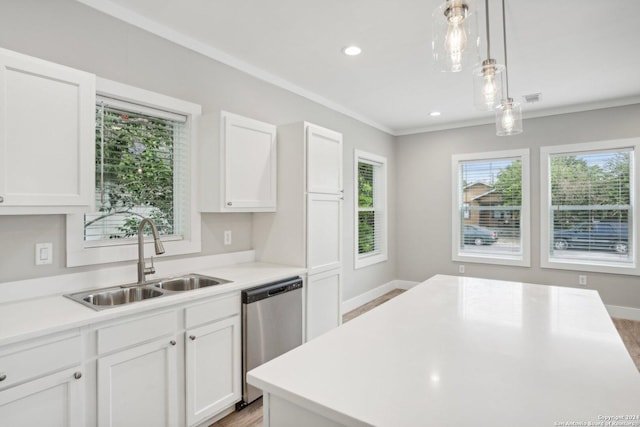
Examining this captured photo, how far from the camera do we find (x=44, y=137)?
1.71 m

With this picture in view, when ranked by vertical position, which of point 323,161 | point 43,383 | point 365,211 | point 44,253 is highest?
point 323,161

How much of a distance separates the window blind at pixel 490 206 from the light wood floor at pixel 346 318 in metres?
1.38

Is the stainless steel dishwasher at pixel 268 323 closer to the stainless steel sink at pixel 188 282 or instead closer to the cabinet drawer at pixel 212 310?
the cabinet drawer at pixel 212 310

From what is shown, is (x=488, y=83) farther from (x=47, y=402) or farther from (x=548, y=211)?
(x=548, y=211)

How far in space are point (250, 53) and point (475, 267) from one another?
13.9 ft

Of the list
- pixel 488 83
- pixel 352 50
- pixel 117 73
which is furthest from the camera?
pixel 352 50

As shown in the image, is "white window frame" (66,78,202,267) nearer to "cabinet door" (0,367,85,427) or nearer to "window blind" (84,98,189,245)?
"window blind" (84,98,189,245)

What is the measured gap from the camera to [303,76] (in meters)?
3.53

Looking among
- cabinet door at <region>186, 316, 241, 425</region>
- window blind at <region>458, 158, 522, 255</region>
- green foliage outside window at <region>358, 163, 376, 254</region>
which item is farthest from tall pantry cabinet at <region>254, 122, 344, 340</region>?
window blind at <region>458, 158, 522, 255</region>

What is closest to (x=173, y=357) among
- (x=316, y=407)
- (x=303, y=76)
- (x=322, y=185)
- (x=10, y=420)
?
(x=10, y=420)

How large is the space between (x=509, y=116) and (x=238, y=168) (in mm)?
1903

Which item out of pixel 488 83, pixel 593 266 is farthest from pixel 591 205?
pixel 488 83

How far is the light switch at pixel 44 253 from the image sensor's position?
196cm

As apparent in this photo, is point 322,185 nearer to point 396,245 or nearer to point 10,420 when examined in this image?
point 10,420
